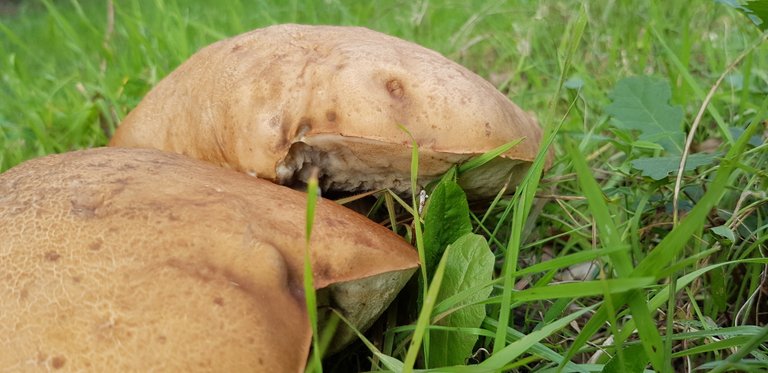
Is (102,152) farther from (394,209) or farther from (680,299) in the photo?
(680,299)

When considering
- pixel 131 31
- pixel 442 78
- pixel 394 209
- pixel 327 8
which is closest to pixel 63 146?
pixel 131 31

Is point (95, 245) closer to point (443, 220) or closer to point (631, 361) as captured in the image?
point (443, 220)

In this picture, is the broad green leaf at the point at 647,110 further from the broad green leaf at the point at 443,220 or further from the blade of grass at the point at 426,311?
the blade of grass at the point at 426,311

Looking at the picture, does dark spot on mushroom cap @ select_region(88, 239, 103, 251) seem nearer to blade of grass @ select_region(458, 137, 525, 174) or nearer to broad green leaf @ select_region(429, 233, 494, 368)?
broad green leaf @ select_region(429, 233, 494, 368)

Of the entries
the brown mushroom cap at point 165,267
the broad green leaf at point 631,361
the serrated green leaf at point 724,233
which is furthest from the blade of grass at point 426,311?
the serrated green leaf at point 724,233

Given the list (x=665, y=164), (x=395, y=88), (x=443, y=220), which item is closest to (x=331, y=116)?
(x=395, y=88)

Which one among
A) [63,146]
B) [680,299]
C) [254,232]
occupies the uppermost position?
[254,232]

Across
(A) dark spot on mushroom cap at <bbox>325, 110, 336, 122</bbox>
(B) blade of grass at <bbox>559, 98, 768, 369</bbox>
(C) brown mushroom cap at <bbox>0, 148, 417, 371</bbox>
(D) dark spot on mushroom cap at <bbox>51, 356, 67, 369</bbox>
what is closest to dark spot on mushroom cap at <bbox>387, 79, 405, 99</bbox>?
(A) dark spot on mushroom cap at <bbox>325, 110, 336, 122</bbox>
